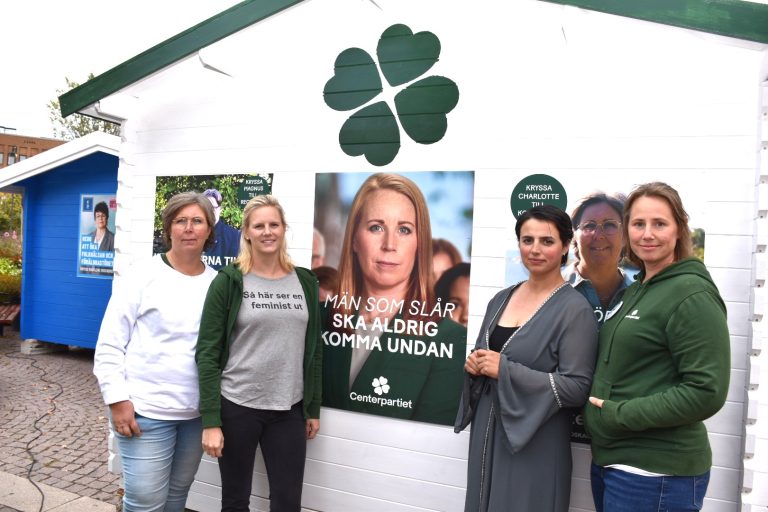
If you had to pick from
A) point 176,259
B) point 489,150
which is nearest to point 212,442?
point 176,259

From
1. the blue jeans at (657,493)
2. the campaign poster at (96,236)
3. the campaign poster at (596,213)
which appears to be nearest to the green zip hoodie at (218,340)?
the campaign poster at (596,213)

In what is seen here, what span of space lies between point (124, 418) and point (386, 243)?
169 cm

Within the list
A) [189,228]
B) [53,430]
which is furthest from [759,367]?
[53,430]

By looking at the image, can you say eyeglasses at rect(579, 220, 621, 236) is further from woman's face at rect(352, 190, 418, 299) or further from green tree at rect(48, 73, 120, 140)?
green tree at rect(48, 73, 120, 140)

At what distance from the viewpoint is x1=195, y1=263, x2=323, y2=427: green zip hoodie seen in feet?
8.98

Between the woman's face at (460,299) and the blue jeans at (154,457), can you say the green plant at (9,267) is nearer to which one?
the blue jeans at (154,457)

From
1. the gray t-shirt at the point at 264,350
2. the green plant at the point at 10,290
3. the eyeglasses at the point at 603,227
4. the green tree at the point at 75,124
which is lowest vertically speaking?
the green plant at the point at 10,290

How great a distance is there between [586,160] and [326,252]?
1.64 metres

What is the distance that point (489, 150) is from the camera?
126 inches

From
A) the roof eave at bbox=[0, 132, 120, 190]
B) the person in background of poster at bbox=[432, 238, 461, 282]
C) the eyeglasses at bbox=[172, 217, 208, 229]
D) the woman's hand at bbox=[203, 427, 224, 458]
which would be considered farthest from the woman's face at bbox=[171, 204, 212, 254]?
the roof eave at bbox=[0, 132, 120, 190]

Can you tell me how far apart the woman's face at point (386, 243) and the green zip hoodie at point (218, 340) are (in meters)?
0.51

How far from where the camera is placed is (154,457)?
268cm

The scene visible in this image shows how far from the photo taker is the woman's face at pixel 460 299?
10.6 ft

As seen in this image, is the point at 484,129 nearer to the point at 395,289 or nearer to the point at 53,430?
the point at 395,289
